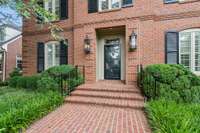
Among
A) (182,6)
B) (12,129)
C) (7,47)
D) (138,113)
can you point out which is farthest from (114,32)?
(7,47)

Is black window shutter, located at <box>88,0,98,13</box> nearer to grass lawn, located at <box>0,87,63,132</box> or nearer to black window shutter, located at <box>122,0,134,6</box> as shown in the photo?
black window shutter, located at <box>122,0,134,6</box>

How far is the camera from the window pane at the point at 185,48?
9617 millimetres

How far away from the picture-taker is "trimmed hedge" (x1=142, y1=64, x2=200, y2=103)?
786cm

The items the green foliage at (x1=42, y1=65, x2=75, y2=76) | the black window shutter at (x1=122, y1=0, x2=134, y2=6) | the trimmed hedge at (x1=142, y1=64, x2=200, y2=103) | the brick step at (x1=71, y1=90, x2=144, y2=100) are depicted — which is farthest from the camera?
the black window shutter at (x1=122, y1=0, x2=134, y2=6)

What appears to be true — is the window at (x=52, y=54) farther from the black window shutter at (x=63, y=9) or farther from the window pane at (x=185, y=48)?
the window pane at (x=185, y=48)

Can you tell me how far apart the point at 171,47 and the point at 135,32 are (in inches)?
73.0

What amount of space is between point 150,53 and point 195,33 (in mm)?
2209

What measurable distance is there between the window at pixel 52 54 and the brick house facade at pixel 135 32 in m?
0.98

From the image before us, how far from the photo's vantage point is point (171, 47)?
9844 millimetres

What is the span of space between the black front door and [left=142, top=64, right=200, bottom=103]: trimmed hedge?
10.8ft

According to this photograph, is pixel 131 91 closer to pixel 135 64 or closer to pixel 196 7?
pixel 135 64

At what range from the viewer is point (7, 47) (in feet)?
71.7

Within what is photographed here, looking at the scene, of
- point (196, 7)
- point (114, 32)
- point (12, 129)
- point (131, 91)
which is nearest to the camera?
point (12, 129)

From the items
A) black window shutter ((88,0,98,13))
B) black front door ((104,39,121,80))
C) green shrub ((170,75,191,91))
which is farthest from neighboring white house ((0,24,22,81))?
green shrub ((170,75,191,91))
